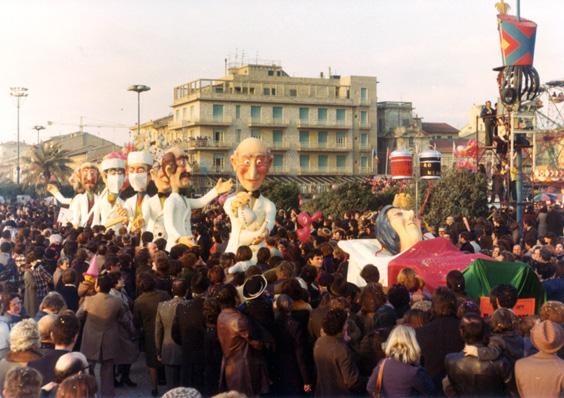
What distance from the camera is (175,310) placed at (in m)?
7.11

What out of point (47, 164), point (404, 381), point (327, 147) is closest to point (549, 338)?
point (404, 381)

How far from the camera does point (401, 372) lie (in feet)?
16.1

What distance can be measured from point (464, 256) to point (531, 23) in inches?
496

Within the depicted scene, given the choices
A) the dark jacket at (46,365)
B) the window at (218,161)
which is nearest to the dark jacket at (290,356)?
the dark jacket at (46,365)

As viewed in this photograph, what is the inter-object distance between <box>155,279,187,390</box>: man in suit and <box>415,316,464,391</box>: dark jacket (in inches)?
90.7

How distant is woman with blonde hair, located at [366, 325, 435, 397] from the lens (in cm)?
489

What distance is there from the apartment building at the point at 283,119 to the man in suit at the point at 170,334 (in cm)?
5369

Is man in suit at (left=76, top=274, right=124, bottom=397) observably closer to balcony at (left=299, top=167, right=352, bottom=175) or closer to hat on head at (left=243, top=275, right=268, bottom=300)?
hat on head at (left=243, top=275, right=268, bottom=300)

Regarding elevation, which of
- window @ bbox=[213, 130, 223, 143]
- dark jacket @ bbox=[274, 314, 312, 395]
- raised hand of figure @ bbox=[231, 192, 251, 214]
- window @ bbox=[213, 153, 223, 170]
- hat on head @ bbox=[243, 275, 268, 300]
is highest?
window @ bbox=[213, 130, 223, 143]

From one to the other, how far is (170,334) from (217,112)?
55.5m

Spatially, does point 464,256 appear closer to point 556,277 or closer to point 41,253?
point 556,277

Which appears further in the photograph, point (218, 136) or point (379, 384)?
point (218, 136)

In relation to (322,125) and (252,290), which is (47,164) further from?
(252,290)

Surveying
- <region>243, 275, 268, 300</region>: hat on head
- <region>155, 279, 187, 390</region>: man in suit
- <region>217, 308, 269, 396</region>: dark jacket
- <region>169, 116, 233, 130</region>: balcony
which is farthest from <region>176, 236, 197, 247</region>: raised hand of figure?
<region>169, 116, 233, 130</region>: balcony
